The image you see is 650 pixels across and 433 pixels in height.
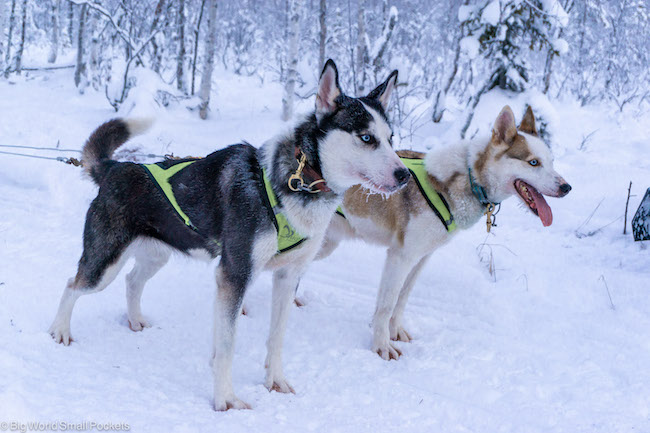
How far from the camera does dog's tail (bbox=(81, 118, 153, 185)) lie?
2.74m

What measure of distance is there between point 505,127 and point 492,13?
490cm

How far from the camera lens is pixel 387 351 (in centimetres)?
307

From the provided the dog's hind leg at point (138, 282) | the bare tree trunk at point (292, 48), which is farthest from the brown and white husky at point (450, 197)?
the bare tree trunk at point (292, 48)

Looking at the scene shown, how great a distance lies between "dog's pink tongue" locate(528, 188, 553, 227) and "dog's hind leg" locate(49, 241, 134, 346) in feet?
7.86

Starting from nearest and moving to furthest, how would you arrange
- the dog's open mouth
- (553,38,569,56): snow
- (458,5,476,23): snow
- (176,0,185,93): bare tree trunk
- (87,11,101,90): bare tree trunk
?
1. the dog's open mouth
2. (553,38,569,56): snow
3. (458,5,476,23): snow
4. (176,0,185,93): bare tree trunk
5. (87,11,101,90): bare tree trunk

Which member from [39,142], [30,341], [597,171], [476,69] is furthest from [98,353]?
[476,69]

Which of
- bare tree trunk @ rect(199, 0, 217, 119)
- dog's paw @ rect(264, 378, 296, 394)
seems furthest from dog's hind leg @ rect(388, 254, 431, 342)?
bare tree trunk @ rect(199, 0, 217, 119)

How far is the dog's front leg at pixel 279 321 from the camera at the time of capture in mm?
2467

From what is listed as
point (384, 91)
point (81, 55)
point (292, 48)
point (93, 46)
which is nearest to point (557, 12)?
point (292, 48)

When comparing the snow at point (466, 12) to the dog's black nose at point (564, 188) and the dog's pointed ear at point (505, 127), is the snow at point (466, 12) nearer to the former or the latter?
the dog's pointed ear at point (505, 127)

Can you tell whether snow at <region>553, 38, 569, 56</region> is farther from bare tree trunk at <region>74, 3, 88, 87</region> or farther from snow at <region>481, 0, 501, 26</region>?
bare tree trunk at <region>74, 3, 88, 87</region>

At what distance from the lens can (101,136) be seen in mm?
2764

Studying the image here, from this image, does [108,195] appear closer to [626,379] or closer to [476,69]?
[626,379]

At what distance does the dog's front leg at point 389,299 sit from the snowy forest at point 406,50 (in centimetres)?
484
